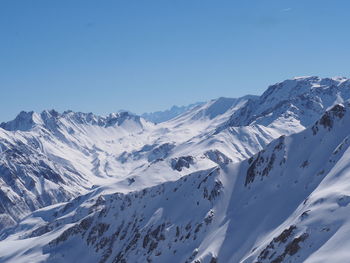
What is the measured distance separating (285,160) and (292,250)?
170 ft

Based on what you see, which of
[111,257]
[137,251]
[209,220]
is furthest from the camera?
[111,257]

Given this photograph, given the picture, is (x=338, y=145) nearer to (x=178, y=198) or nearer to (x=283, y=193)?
(x=283, y=193)

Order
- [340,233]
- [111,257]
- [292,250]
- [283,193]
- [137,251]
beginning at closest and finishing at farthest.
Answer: [340,233] → [292,250] → [283,193] → [137,251] → [111,257]

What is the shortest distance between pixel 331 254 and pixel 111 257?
96804mm

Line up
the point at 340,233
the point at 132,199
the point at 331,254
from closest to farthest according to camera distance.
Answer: the point at 331,254, the point at 340,233, the point at 132,199

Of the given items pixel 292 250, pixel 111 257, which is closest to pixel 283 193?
pixel 292 250

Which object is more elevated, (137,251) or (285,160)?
(285,160)

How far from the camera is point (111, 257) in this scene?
16525 centimetres

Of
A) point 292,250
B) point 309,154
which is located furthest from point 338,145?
point 292,250

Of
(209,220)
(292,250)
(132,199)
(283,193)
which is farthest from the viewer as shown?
(132,199)

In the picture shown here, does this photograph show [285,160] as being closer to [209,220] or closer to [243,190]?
[243,190]

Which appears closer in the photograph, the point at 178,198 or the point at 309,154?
the point at 309,154

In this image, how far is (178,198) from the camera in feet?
550

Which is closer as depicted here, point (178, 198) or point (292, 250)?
point (292, 250)
